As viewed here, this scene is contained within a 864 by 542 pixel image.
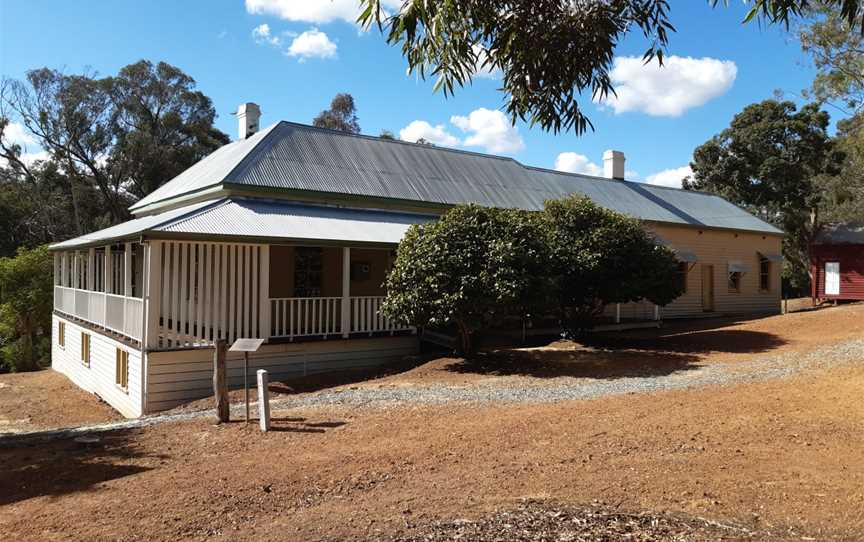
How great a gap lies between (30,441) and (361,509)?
19.5ft

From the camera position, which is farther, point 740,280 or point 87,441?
point 740,280

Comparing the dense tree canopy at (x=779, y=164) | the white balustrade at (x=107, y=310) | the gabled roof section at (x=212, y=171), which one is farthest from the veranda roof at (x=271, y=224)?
the dense tree canopy at (x=779, y=164)

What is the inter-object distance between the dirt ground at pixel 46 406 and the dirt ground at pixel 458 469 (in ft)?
15.4

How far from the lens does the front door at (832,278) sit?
2797cm

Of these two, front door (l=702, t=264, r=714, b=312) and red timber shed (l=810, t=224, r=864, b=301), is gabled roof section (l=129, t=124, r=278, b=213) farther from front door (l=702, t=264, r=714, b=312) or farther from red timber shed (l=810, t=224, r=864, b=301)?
red timber shed (l=810, t=224, r=864, b=301)

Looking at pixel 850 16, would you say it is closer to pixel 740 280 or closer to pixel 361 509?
pixel 361 509

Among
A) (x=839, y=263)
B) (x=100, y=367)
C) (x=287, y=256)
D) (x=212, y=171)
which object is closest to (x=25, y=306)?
(x=100, y=367)

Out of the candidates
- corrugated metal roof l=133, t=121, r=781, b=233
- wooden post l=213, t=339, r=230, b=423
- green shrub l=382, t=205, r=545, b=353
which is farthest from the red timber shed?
wooden post l=213, t=339, r=230, b=423

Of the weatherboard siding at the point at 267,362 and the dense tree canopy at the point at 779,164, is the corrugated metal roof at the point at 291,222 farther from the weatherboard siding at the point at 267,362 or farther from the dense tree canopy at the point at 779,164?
the dense tree canopy at the point at 779,164

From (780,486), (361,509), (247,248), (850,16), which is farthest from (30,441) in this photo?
(850,16)

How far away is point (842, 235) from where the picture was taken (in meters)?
28.5

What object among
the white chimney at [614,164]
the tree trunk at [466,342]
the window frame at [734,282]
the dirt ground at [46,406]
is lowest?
the dirt ground at [46,406]

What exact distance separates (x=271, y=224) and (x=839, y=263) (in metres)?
26.5

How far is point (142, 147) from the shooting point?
3831 centimetres
